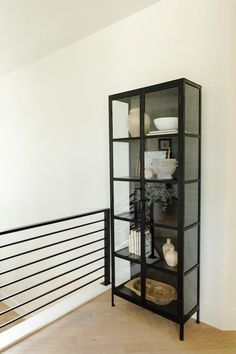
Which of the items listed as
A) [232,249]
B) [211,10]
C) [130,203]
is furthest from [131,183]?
[211,10]

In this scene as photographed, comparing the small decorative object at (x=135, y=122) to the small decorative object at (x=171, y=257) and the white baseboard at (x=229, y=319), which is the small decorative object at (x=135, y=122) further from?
the white baseboard at (x=229, y=319)

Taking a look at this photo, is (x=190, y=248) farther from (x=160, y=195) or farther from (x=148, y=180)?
(x=148, y=180)

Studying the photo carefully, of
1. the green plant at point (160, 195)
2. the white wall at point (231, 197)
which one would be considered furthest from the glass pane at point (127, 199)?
Result: the white wall at point (231, 197)

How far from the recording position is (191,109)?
1.93 m

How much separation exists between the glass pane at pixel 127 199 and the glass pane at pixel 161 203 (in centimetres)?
10

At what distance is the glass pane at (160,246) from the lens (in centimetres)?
200

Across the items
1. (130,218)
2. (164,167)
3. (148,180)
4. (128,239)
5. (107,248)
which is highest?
(164,167)

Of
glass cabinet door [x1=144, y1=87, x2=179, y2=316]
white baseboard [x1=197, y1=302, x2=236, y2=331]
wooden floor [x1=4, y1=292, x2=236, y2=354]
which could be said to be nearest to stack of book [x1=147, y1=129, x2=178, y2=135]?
glass cabinet door [x1=144, y1=87, x2=179, y2=316]

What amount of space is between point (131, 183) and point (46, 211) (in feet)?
5.74

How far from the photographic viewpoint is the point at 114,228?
7.73ft

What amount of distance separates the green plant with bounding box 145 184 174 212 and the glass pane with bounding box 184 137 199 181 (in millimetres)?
189

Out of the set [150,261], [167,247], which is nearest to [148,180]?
[167,247]

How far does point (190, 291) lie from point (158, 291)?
29 cm

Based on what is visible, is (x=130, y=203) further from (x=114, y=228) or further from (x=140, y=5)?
(x=140, y=5)
